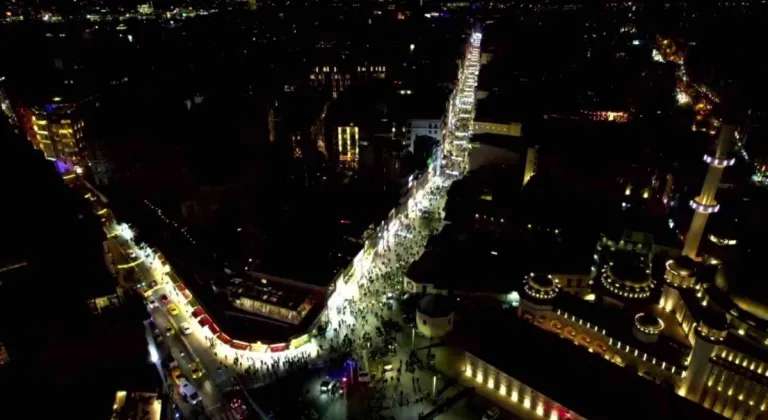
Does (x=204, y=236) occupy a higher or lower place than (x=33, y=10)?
lower

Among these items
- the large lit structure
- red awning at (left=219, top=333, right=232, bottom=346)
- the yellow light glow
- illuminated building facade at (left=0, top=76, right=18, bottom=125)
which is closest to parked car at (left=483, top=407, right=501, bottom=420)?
red awning at (left=219, top=333, right=232, bottom=346)

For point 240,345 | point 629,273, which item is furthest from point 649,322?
point 240,345

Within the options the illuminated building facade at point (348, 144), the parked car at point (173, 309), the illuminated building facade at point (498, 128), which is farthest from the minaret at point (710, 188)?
the parked car at point (173, 309)

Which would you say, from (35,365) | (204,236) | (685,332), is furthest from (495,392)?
(204,236)

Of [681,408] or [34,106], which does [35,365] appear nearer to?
[681,408]

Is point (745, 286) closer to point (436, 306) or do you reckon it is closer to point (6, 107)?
point (436, 306)

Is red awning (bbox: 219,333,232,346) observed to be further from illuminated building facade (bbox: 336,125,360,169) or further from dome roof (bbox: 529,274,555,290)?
illuminated building facade (bbox: 336,125,360,169)
